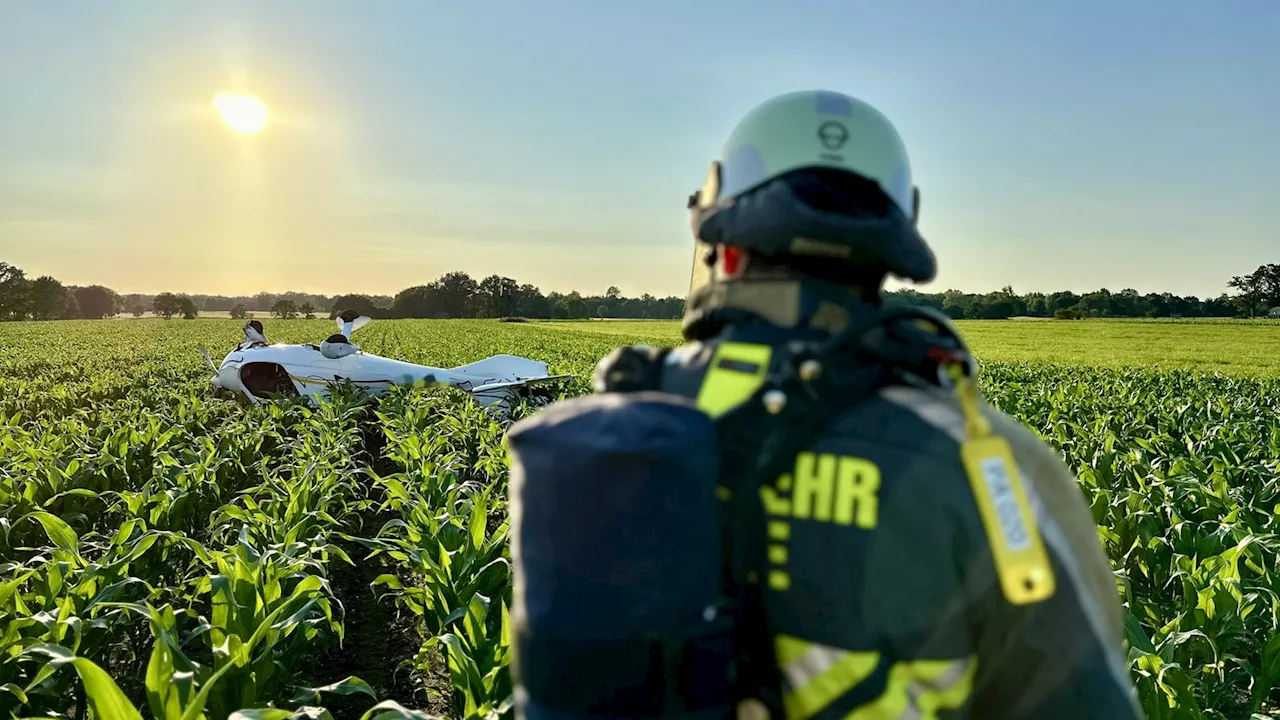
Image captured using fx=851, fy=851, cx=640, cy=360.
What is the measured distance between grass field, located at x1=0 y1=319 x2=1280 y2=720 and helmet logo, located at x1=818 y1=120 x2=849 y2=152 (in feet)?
5.39

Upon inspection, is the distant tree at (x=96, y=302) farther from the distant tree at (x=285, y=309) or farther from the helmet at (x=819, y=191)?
the helmet at (x=819, y=191)

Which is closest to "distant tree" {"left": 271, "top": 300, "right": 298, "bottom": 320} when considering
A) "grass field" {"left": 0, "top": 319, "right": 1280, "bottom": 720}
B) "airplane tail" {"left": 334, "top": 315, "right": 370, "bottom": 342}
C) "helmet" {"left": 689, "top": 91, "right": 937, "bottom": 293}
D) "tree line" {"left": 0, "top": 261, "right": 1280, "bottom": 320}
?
"tree line" {"left": 0, "top": 261, "right": 1280, "bottom": 320}

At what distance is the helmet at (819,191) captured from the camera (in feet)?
4.15

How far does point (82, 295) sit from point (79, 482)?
128727mm

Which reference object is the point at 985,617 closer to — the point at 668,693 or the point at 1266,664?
the point at 668,693

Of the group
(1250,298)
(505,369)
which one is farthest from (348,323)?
(1250,298)

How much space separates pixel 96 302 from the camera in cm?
11444

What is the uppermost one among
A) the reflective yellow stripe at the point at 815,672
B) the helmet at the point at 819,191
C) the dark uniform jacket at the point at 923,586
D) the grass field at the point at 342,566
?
the helmet at the point at 819,191

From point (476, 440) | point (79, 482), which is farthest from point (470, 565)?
point (476, 440)

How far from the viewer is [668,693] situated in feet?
3.61

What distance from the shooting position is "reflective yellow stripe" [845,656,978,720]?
3.57 ft

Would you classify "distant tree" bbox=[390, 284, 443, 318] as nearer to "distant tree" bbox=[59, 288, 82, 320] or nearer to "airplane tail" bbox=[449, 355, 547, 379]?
"distant tree" bbox=[59, 288, 82, 320]

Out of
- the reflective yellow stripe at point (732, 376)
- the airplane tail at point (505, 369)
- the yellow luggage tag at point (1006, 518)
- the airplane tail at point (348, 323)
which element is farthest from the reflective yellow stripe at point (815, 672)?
the airplane tail at point (348, 323)

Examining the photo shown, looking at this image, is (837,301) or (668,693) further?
(837,301)
